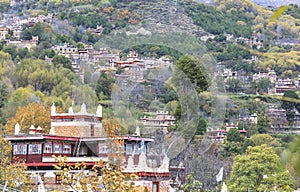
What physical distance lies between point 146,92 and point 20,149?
14.7 metres

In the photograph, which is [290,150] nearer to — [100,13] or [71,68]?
[71,68]

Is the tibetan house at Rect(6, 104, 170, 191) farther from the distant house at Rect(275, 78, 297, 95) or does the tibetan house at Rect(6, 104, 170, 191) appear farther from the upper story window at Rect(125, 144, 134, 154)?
the distant house at Rect(275, 78, 297, 95)

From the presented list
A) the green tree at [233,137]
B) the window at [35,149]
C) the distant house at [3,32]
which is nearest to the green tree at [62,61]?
the distant house at [3,32]

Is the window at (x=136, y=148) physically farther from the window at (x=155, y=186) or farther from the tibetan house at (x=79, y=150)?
the window at (x=155, y=186)

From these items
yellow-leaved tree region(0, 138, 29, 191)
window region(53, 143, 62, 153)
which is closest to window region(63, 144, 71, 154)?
window region(53, 143, 62, 153)

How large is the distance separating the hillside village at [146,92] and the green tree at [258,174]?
215 millimetres

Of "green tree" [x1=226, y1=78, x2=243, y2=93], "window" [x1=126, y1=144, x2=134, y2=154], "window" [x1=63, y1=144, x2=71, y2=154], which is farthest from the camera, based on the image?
"green tree" [x1=226, y1=78, x2=243, y2=93]

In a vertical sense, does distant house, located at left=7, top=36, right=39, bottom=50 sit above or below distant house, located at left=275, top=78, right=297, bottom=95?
above

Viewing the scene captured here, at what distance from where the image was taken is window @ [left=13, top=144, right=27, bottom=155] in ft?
91.0

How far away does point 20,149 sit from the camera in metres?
27.9

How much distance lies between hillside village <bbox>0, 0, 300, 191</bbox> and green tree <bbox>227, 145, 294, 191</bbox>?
0.70 ft

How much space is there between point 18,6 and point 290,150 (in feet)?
499

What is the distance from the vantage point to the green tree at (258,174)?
1355 inches

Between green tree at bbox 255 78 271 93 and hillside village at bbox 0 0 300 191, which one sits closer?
hillside village at bbox 0 0 300 191
